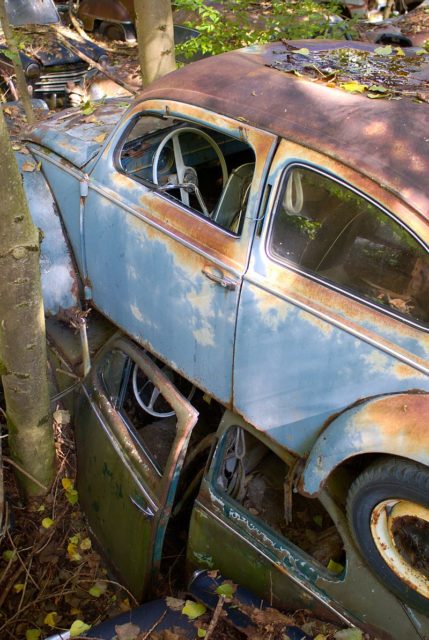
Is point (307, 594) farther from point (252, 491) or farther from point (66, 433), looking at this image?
point (66, 433)

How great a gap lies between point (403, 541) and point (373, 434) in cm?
45

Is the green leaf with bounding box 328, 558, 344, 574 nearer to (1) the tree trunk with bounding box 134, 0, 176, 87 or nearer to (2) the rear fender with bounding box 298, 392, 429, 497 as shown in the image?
(2) the rear fender with bounding box 298, 392, 429, 497

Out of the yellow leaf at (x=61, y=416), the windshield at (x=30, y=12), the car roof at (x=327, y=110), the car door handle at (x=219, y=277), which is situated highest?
the car roof at (x=327, y=110)

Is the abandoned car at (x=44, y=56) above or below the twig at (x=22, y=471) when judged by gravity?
above

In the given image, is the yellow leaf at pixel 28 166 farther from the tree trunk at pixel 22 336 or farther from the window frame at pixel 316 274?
the window frame at pixel 316 274

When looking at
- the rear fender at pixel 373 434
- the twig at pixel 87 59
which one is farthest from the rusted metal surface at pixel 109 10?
the rear fender at pixel 373 434

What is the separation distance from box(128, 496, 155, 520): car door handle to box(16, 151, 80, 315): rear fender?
122 cm

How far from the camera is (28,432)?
318cm

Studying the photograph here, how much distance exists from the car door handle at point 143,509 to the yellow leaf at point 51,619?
77 centimetres

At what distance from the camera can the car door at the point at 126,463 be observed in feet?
8.70

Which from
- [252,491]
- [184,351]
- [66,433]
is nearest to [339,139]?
[184,351]

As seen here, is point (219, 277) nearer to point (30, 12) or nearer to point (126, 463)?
point (126, 463)

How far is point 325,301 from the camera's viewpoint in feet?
7.65

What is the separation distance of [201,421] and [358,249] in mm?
1551
